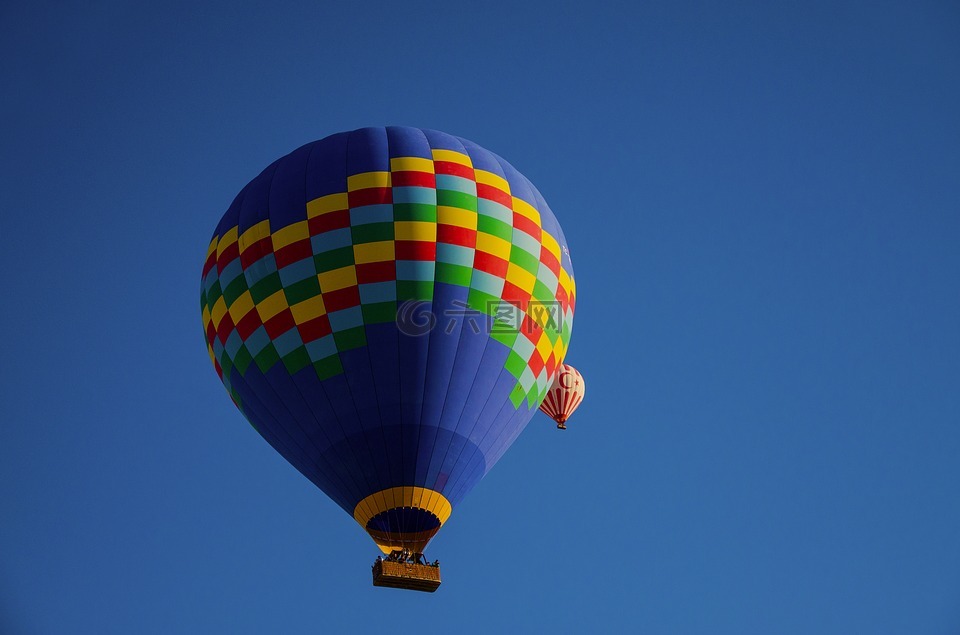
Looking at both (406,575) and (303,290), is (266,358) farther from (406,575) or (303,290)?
(406,575)

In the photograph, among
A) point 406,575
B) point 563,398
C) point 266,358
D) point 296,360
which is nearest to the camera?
point 406,575

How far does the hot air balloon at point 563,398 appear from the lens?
21578 mm

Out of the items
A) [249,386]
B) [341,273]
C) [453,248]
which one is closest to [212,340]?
[249,386]

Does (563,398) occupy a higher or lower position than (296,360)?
higher

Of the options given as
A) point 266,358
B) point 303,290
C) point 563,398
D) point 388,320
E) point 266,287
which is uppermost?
Answer: point 563,398

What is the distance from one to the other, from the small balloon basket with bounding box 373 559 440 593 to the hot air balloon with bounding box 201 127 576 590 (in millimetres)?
83

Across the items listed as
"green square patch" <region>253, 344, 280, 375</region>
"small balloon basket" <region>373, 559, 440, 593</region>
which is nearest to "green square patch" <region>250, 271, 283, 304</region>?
"green square patch" <region>253, 344, 280, 375</region>

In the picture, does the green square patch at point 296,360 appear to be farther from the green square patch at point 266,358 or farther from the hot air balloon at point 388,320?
the green square patch at point 266,358

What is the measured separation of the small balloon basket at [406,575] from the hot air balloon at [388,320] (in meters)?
0.08

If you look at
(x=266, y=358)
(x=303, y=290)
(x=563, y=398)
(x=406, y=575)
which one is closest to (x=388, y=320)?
(x=303, y=290)

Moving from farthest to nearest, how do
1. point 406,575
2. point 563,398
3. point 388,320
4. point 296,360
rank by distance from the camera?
1. point 563,398
2. point 296,360
3. point 388,320
4. point 406,575

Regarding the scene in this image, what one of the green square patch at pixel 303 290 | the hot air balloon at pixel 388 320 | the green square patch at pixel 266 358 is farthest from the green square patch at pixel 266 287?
the green square patch at pixel 266 358

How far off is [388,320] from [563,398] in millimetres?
5214

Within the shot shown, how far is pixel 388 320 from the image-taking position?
17.2 meters
